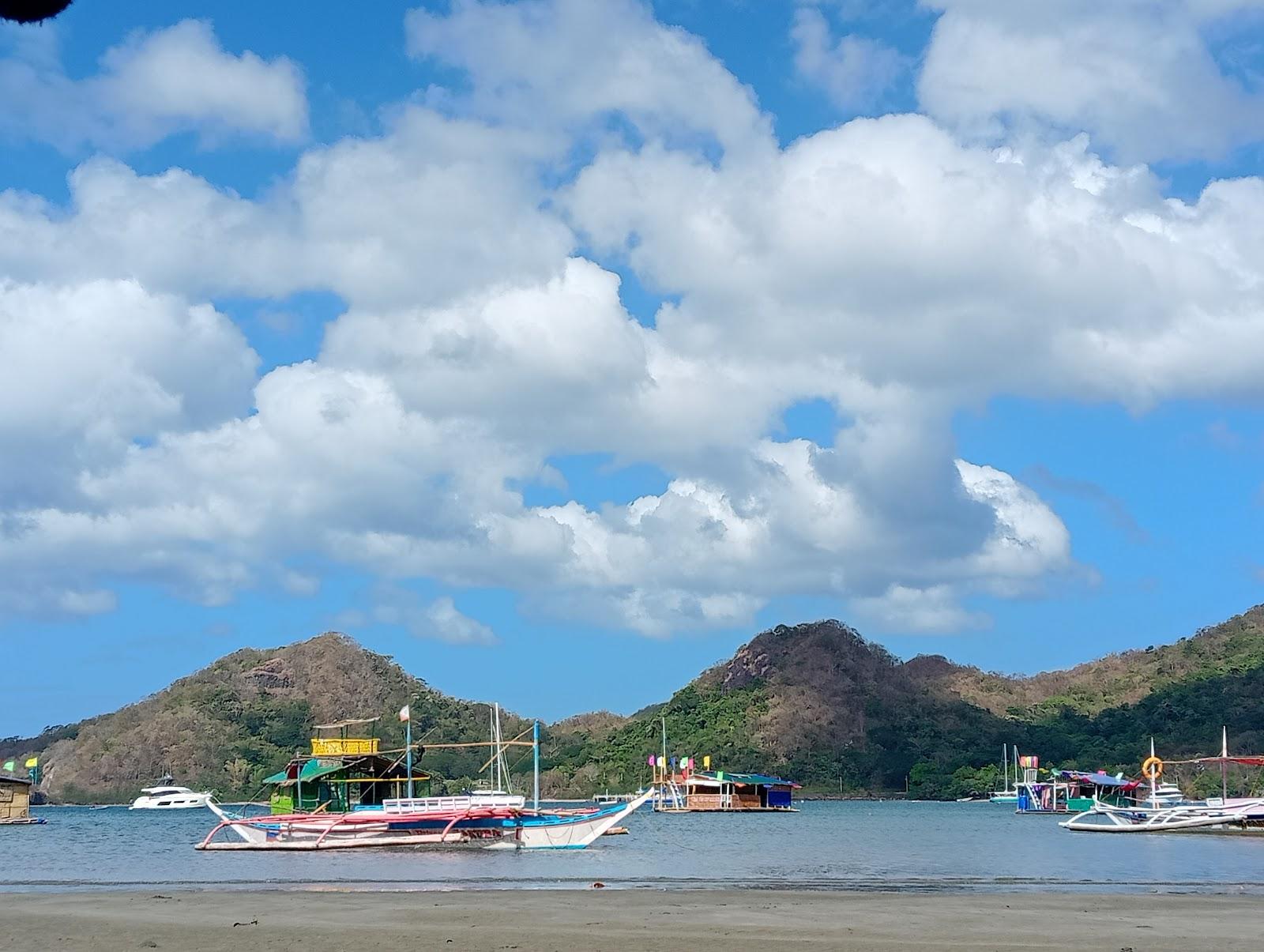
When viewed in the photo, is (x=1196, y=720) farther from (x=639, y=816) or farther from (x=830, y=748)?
(x=639, y=816)

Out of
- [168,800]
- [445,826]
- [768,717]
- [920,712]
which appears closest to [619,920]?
[445,826]

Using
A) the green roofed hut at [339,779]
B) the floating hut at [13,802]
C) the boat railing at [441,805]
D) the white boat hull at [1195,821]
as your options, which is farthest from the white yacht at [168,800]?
the white boat hull at [1195,821]

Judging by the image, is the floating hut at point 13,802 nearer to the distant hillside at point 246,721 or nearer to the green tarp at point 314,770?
the green tarp at point 314,770

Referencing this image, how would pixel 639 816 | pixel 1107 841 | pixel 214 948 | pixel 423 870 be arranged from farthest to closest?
pixel 639 816, pixel 1107 841, pixel 423 870, pixel 214 948

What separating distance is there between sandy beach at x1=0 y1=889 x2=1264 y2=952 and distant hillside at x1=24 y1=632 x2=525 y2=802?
110m

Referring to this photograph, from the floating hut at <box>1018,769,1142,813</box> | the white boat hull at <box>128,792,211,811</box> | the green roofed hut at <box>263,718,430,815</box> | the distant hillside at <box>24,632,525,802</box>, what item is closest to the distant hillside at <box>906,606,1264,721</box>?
the floating hut at <box>1018,769,1142,813</box>

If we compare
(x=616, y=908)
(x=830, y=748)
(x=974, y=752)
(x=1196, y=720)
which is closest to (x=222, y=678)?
(x=830, y=748)

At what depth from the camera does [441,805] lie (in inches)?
1905

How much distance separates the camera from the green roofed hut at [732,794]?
105875mm

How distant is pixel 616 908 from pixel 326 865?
2049cm

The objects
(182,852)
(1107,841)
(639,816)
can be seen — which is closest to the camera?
(182,852)

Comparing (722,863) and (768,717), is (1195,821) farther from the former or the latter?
(768,717)

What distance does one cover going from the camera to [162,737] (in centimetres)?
14762

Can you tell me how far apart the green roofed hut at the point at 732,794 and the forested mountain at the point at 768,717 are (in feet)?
74.6
